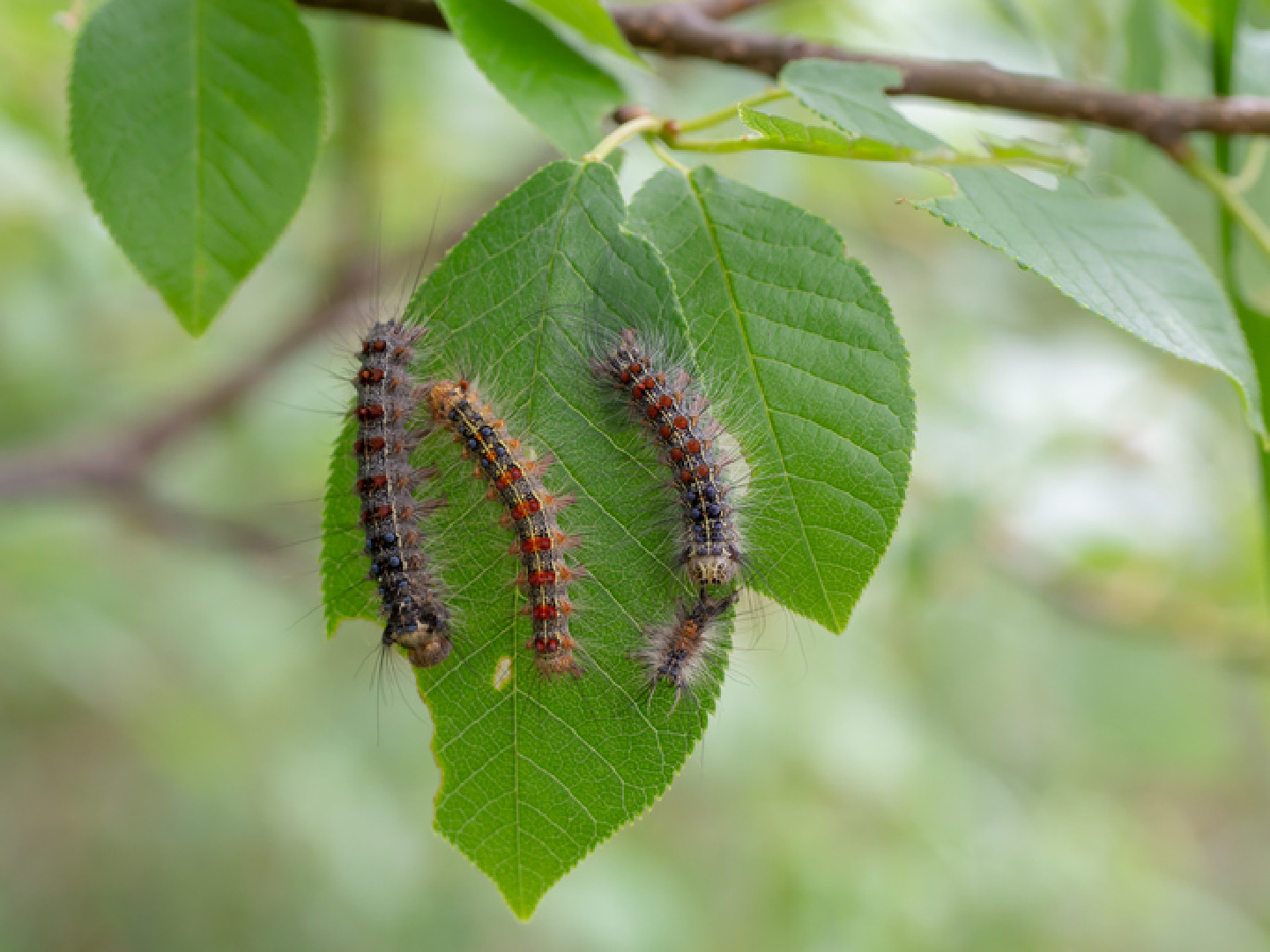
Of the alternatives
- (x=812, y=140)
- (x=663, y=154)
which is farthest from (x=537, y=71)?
(x=812, y=140)

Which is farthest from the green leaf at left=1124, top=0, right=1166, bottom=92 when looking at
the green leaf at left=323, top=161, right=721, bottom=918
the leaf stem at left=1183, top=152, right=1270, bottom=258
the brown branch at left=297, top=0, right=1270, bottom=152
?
the green leaf at left=323, top=161, right=721, bottom=918

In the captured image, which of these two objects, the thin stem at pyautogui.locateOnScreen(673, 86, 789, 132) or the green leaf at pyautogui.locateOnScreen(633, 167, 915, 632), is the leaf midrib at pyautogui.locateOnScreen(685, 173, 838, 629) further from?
the thin stem at pyautogui.locateOnScreen(673, 86, 789, 132)

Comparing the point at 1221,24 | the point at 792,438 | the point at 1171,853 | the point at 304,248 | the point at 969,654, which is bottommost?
the point at 1171,853

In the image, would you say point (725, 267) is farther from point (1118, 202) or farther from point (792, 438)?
point (1118, 202)

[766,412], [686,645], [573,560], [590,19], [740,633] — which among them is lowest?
[740,633]

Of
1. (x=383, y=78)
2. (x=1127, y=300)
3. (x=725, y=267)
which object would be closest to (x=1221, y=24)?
(x=1127, y=300)

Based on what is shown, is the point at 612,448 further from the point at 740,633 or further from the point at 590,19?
the point at 740,633

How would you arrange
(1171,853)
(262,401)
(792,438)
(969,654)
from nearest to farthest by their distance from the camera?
1. (792,438)
2. (262,401)
3. (969,654)
4. (1171,853)
